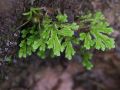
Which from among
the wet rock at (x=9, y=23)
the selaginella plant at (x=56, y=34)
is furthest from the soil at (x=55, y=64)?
the selaginella plant at (x=56, y=34)

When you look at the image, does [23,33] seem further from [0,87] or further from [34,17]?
[0,87]

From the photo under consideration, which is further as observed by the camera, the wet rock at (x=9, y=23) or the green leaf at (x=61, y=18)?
the green leaf at (x=61, y=18)

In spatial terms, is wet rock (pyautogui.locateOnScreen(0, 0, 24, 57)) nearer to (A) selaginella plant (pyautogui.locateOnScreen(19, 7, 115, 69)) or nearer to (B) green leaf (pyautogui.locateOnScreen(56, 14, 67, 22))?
(A) selaginella plant (pyautogui.locateOnScreen(19, 7, 115, 69))

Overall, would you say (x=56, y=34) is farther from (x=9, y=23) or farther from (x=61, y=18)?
(x=9, y=23)

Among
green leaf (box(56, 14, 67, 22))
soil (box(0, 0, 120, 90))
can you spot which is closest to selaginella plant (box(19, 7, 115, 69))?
green leaf (box(56, 14, 67, 22))

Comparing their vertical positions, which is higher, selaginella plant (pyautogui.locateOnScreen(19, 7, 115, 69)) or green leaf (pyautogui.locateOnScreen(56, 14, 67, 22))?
green leaf (pyautogui.locateOnScreen(56, 14, 67, 22))

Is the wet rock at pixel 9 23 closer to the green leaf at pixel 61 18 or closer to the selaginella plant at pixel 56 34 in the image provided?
the selaginella plant at pixel 56 34

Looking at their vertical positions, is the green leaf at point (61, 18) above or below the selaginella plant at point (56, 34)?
above

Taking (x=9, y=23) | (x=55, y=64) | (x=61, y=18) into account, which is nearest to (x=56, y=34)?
(x=61, y=18)
